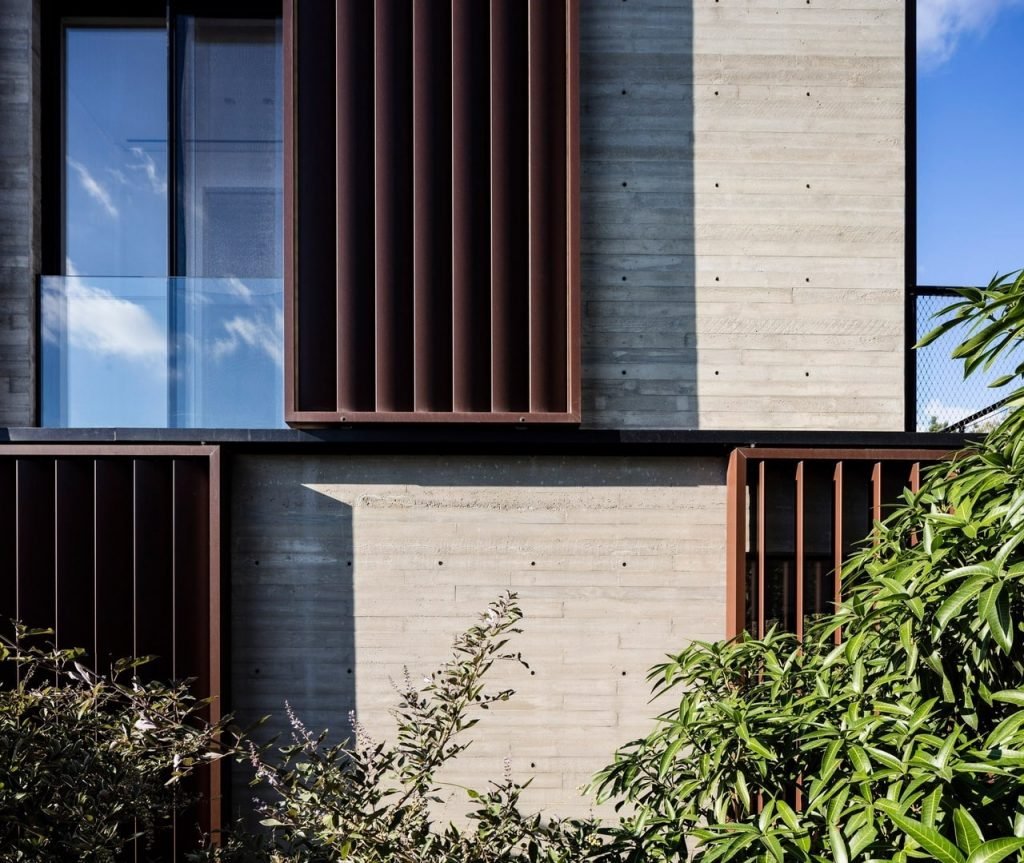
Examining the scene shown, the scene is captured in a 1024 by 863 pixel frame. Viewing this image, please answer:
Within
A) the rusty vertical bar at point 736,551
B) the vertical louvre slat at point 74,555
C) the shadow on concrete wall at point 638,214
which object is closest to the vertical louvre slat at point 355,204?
the shadow on concrete wall at point 638,214

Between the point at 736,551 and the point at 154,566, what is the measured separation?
295 centimetres

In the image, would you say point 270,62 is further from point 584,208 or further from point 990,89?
point 990,89

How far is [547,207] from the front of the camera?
3678mm

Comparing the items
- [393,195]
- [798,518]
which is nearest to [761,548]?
[798,518]

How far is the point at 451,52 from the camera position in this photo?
3672mm

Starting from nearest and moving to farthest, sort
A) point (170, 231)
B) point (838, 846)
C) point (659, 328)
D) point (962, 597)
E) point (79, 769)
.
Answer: point (838, 846), point (962, 597), point (79, 769), point (659, 328), point (170, 231)

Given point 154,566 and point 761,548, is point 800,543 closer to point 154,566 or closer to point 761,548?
point 761,548

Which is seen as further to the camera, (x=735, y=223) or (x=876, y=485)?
(x=735, y=223)

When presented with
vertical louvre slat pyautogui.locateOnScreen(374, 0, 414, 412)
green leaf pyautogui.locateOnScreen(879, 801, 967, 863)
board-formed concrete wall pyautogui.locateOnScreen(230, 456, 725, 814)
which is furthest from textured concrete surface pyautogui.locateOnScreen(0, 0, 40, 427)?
green leaf pyautogui.locateOnScreen(879, 801, 967, 863)

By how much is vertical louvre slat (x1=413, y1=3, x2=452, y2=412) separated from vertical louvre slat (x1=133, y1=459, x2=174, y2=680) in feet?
4.53

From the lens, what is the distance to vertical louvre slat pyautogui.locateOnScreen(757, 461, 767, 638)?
3629 mm

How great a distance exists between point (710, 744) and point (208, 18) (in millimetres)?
4430

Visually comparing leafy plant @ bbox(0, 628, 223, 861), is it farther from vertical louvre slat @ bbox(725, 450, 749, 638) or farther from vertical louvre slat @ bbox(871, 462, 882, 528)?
vertical louvre slat @ bbox(871, 462, 882, 528)

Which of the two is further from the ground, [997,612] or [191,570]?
[997,612]
